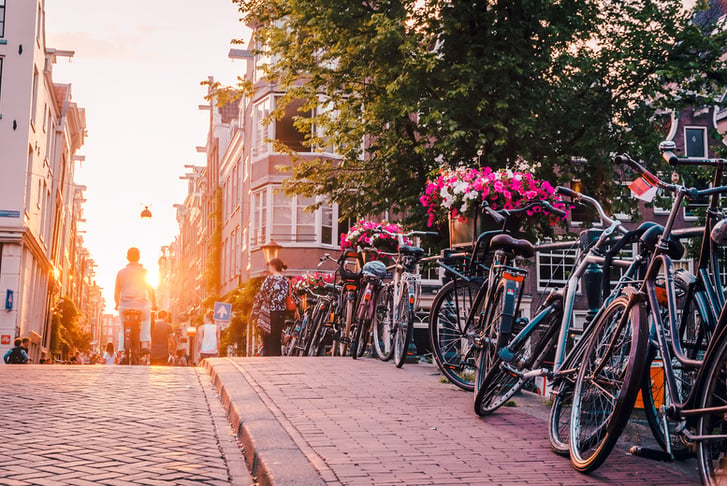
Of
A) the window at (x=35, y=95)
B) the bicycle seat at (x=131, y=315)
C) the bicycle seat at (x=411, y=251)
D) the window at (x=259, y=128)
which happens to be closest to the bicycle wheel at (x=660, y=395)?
the bicycle seat at (x=411, y=251)

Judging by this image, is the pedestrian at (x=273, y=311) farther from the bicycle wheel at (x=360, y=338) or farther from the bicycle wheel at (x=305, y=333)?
the bicycle wheel at (x=360, y=338)

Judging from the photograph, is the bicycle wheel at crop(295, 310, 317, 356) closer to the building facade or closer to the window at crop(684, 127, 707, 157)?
the building facade

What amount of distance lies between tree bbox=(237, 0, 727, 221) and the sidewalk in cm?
961

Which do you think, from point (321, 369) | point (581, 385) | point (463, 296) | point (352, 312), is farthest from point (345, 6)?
point (581, 385)

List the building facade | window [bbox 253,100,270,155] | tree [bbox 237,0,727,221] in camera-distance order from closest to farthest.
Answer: tree [bbox 237,0,727,221], the building facade, window [bbox 253,100,270,155]

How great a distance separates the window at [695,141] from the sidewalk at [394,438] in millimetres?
29031

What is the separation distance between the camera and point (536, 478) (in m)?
4.18

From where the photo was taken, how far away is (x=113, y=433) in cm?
591

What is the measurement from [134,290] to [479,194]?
7.04 m

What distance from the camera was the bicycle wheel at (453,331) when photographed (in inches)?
275

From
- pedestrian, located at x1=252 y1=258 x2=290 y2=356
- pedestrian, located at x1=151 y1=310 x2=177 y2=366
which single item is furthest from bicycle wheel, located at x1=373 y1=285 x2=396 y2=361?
pedestrian, located at x1=151 y1=310 x2=177 y2=366

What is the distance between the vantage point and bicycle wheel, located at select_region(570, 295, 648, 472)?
152 inches

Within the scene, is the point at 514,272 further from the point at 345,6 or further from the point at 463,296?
the point at 345,6

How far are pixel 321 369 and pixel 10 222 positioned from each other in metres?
23.6
